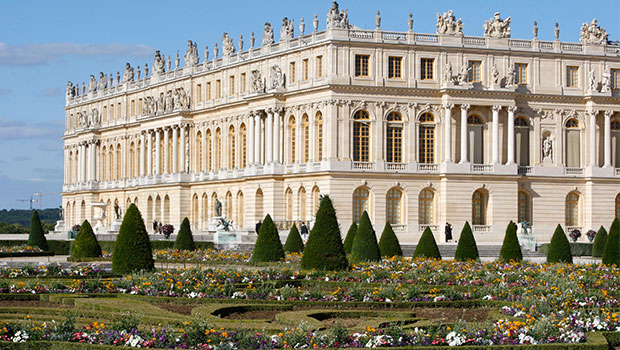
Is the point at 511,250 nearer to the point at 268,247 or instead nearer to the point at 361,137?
the point at 268,247

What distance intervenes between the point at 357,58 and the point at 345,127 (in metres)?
4.31

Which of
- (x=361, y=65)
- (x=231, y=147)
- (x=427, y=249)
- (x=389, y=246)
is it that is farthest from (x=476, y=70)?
(x=389, y=246)

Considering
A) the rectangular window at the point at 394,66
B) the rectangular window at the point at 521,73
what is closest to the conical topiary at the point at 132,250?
the rectangular window at the point at 394,66

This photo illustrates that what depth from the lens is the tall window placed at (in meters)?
69.5

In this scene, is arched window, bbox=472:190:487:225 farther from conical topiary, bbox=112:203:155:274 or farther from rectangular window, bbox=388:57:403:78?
conical topiary, bbox=112:203:155:274

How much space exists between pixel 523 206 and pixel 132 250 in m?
43.7

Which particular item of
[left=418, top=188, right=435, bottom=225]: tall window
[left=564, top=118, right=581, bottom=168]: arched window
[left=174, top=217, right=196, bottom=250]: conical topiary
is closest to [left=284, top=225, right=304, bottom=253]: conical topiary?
[left=174, top=217, right=196, bottom=250]: conical topiary

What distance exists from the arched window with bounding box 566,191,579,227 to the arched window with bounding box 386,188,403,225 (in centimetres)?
1144

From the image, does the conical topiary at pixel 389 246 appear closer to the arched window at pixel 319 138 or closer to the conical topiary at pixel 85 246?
the conical topiary at pixel 85 246

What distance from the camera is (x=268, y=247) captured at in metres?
39.4

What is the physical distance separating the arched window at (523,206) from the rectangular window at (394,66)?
11.0m

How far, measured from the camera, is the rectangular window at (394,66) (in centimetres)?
6931

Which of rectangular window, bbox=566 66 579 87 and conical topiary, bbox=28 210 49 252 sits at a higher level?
rectangular window, bbox=566 66 579 87

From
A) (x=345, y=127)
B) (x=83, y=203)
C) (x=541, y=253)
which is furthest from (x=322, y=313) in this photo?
(x=83, y=203)
